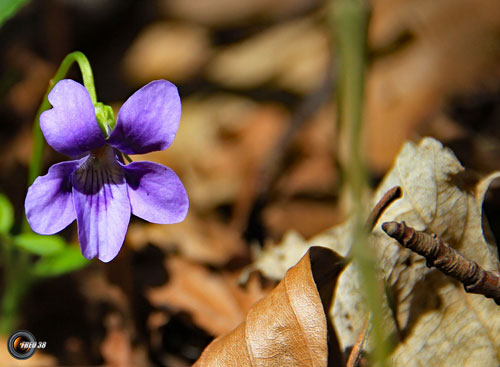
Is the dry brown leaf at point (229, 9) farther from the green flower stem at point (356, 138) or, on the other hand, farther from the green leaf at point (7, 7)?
the green flower stem at point (356, 138)

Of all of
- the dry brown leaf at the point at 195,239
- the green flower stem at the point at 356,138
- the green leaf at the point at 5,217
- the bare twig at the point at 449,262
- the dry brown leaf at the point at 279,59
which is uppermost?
the green flower stem at the point at 356,138

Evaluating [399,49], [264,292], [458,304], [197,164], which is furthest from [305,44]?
[458,304]

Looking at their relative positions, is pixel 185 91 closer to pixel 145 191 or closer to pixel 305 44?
pixel 305 44

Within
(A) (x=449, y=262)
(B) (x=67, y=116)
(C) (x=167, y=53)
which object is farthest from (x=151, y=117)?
(C) (x=167, y=53)

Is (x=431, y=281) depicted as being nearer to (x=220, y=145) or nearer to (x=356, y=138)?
(x=356, y=138)

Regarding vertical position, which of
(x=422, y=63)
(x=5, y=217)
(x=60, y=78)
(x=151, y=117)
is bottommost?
(x=5, y=217)

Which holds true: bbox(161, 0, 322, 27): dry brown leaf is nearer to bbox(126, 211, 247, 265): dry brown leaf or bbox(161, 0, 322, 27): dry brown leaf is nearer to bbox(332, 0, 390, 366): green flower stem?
bbox(126, 211, 247, 265): dry brown leaf

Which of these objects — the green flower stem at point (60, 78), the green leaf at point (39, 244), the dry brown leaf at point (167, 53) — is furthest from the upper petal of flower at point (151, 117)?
the dry brown leaf at point (167, 53)
